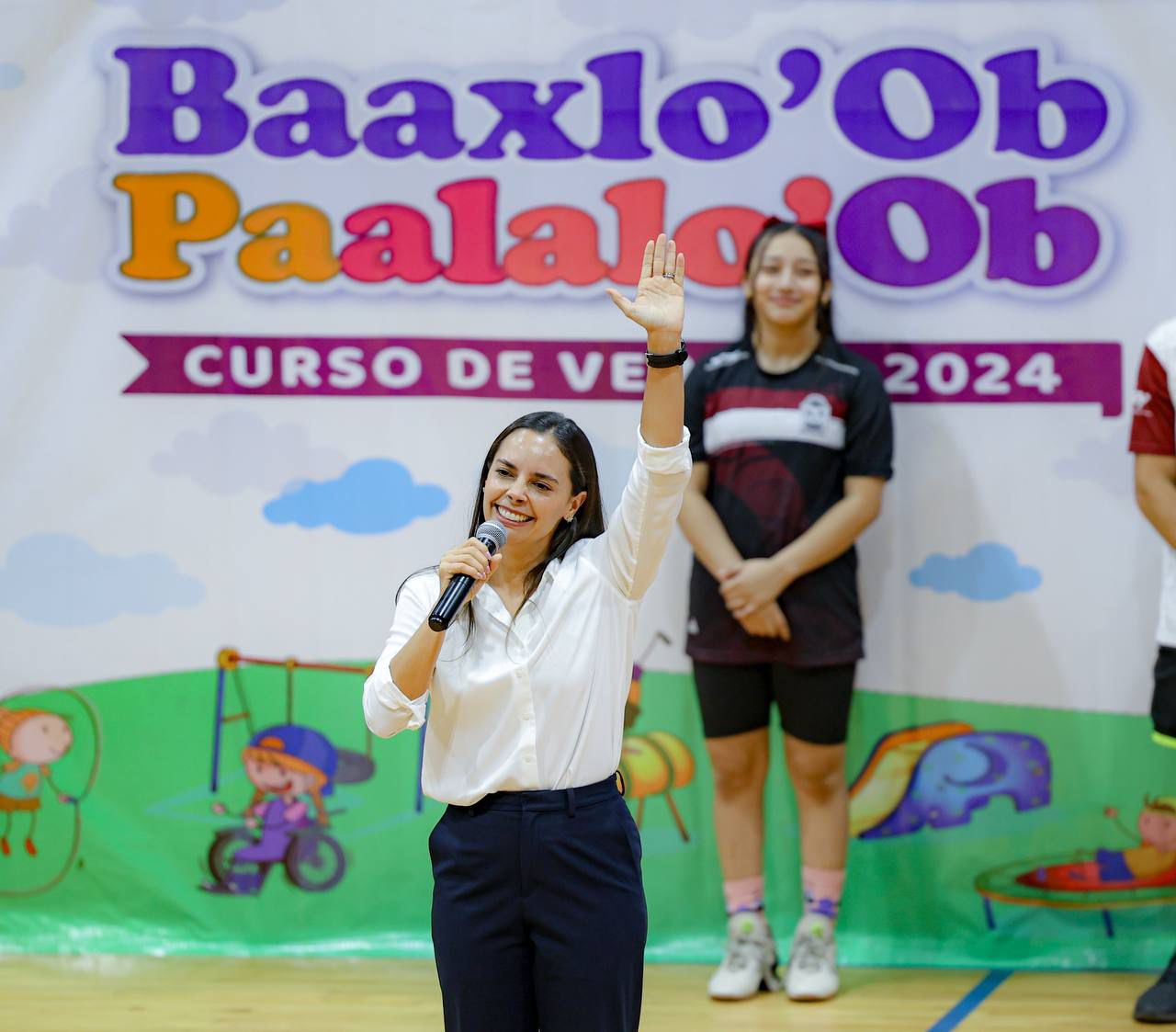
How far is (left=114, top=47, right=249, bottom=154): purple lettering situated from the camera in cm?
352

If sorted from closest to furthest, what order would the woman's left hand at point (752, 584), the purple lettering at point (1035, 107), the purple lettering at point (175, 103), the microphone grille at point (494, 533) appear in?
the microphone grille at point (494, 533) → the woman's left hand at point (752, 584) → the purple lettering at point (1035, 107) → the purple lettering at point (175, 103)

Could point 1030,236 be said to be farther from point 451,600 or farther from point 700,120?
point 451,600

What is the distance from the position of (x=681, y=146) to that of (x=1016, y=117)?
79cm

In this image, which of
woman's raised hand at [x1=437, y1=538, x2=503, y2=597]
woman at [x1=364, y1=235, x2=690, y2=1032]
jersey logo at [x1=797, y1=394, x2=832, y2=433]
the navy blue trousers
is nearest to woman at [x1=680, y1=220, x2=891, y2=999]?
jersey logo at [x1=797, y1=394, x2=832, y2=433]

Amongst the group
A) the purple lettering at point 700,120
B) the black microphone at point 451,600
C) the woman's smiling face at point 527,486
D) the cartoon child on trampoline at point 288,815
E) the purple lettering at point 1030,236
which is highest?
the purple lettering at point 700,120

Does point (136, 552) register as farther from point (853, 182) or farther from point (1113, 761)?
point (1113, 761)

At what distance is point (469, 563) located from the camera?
6.04 feet

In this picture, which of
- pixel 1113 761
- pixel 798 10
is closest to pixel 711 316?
pixel 798 10

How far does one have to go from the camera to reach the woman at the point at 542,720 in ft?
6.46

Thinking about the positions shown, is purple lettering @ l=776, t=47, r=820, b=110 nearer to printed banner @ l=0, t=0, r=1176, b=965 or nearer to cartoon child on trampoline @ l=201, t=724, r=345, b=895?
printed banner @ l=0, t=0, r=1176, b=965

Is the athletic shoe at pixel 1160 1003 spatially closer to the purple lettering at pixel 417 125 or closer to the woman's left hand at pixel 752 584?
the woman's left hand at pixel 752 584

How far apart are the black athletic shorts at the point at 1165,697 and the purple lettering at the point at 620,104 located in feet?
5.39

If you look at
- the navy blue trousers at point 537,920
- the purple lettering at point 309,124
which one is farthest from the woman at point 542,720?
the purple lettering at point 309,124

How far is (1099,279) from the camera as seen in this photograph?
3438 millimetres
